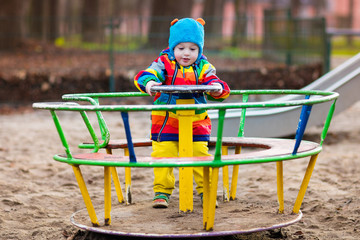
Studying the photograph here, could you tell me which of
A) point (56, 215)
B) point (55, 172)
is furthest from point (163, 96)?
point (55, 172)

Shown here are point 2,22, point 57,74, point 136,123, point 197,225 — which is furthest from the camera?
point 2,22

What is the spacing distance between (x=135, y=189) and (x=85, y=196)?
1.81 m

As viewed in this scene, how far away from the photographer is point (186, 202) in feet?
11.5

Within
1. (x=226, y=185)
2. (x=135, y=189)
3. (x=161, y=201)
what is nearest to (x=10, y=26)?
(x=135, y=189)

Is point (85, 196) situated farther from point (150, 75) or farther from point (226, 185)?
point (226, 185)

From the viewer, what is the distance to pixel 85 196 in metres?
3.20

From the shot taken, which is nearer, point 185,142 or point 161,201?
point 185,142

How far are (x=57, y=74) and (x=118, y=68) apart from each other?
1.23 metres

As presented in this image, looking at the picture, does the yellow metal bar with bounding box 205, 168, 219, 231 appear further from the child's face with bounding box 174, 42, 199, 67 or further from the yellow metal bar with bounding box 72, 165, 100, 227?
the child's face with bounding box 174, 42, 199, 67

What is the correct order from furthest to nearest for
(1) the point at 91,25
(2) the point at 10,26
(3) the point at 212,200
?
(1) the point at 91,25
(2) the point at 10,26
(3) the point at 212,200

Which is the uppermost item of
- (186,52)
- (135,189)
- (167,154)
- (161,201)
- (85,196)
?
(186,52)

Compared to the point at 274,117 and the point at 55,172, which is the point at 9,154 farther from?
the point at 274,117

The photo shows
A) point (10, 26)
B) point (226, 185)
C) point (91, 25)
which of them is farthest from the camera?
point (91, 25)

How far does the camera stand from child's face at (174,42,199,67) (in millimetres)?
3485
